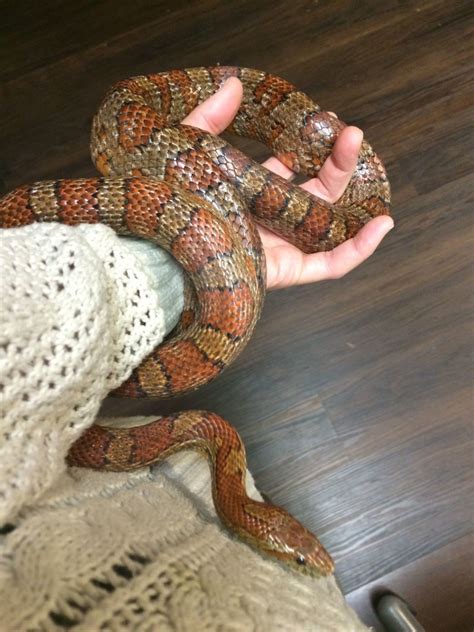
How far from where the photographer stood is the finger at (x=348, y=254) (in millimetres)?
1645

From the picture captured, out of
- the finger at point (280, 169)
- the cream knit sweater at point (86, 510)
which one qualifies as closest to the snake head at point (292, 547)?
the cream knit sweater at point (86, 510)

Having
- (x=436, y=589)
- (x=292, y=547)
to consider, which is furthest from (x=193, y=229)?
(x=436, y=589)

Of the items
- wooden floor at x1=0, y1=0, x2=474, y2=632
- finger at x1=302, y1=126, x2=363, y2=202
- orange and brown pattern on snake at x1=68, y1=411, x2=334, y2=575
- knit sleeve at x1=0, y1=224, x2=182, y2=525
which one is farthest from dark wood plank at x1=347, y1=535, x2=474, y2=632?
knit sleeve at x1=0, y1=224, x2=182, y2=525

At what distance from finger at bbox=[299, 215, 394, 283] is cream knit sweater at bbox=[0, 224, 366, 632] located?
2.68 ft

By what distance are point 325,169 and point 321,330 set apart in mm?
761

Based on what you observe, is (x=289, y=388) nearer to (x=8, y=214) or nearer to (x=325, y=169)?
(x=325, y=169)

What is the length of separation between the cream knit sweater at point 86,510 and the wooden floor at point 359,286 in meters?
1.28

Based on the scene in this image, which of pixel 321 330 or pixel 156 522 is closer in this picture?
pixel 156 522

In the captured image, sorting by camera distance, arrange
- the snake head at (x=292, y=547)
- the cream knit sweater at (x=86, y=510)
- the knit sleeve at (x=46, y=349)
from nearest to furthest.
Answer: the cream knit sweater at (x=86, y=510) → the knit sleeve at (x=46, y=349) → the snake head at (x=292, y=547)

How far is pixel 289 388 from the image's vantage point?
2.36 m

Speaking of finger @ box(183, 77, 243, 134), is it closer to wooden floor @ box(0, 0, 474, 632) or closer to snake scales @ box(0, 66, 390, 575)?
snake scales @ box(0, 66, 390, 575)

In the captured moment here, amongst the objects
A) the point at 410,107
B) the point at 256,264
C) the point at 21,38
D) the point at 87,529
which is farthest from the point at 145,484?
the point at 21,38

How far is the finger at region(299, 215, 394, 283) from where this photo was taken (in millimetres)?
1645

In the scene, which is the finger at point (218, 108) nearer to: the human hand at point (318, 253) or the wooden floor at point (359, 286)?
the human hand at point (318, 253)
